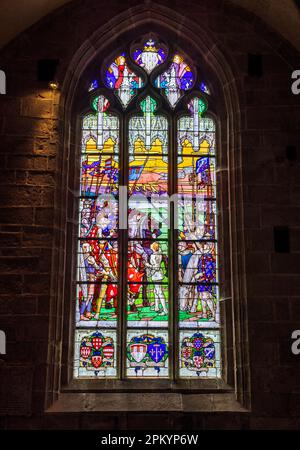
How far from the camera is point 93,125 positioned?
7.79 metres

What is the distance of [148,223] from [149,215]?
0.09m

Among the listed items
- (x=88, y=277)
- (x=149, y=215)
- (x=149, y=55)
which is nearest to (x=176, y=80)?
(x=149, y=55)

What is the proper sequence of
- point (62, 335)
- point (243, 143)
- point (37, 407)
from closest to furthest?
point (37, 407)
point (62, 335)
point (243, 143)

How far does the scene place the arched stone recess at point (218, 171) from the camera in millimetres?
6840

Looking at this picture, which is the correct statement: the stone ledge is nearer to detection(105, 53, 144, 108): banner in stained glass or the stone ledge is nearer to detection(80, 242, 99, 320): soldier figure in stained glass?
detection(80, 242, 99, 320): soldier figure in stained glass

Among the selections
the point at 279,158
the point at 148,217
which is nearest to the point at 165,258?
the point at 148,217

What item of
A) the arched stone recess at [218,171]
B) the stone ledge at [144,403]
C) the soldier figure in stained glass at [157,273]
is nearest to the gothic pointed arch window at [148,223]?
the soldier figure in stained glass at [157,273]

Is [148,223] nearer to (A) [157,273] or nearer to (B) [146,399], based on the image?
(A) [157,273]

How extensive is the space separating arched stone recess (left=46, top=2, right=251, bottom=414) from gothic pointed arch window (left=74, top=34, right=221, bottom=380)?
0.12 meters

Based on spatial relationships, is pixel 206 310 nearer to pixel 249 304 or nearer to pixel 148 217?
pixel 249 304

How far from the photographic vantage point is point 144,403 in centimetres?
664

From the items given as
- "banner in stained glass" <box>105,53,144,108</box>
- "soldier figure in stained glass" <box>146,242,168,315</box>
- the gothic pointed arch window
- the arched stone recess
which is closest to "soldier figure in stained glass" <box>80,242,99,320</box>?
the gothic pointed arch window

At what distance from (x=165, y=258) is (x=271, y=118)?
71.9 inches

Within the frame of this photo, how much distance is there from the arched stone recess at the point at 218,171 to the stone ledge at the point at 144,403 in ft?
0.28
